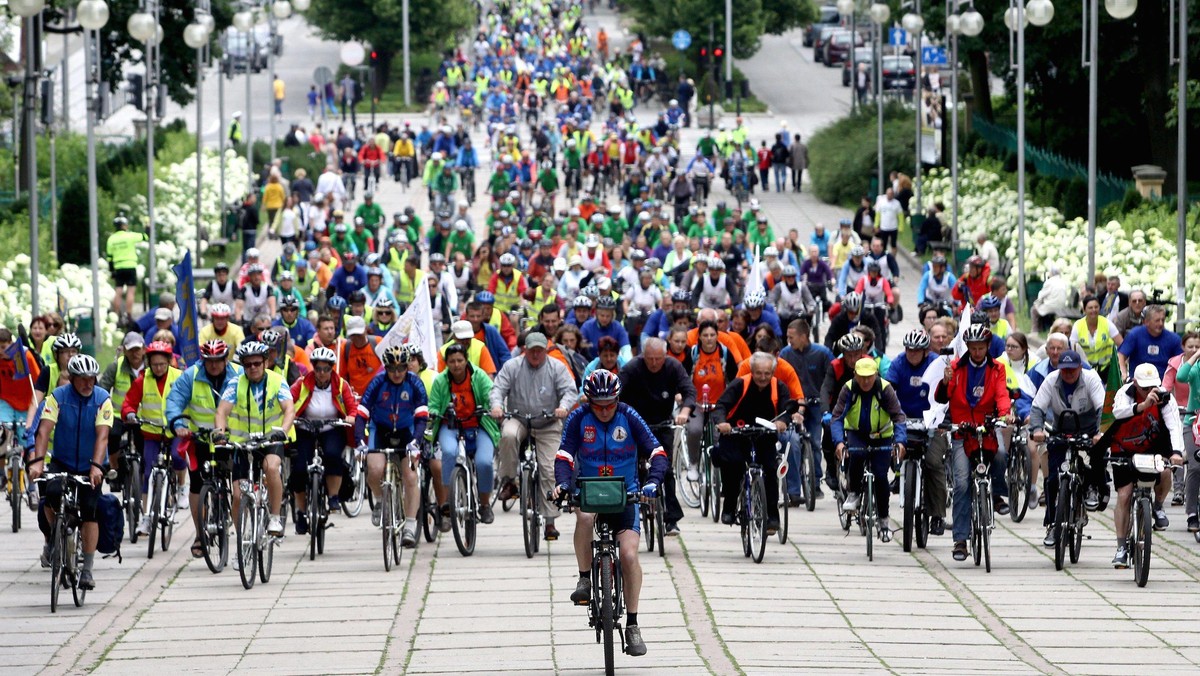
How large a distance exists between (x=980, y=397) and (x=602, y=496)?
16.2ft

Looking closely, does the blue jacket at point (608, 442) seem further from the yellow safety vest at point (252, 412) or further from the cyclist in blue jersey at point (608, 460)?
the yellow safety vest at point (252, 412)

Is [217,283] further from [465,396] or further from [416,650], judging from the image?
[416,650]

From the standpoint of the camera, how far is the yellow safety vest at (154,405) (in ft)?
59.0

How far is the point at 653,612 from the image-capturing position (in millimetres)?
15172

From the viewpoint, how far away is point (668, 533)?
60.9ft

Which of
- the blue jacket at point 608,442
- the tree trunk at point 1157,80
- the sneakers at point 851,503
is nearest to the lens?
the blue jacket at point 608,442

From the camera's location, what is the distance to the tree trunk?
47000mm

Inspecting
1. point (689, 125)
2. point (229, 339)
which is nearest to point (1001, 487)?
point (229, 339)

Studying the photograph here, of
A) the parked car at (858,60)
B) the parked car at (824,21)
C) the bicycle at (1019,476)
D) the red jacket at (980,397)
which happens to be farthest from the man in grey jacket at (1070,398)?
the parked car at (824,21)

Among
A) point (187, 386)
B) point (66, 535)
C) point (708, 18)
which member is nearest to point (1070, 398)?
point (187, 386)

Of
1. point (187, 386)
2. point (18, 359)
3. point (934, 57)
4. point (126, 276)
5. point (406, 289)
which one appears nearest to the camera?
point (187, 386)

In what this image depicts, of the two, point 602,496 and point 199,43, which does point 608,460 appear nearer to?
point 602,496

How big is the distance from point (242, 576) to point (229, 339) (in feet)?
21.3

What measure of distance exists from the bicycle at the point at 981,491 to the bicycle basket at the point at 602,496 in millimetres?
4565
